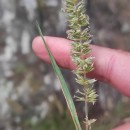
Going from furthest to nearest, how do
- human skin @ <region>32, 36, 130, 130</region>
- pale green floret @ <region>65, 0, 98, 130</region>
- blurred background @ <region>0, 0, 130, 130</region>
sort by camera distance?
1. blurred background @ <region>0, 0, 130, 130</region>
2. human skin @ <region>32, 36, 130, 130</region>
3. pale green floret @ <region>65, 0, 98, 130</region>

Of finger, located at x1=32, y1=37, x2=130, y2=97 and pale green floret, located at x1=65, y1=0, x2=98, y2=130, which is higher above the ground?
pale green floret, located at x1=65, y1=0, x2=98, y2=130

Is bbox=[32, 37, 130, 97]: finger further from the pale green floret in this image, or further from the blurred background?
the blurred background

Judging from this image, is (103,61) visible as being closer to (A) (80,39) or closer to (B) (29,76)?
(A) (80,39)

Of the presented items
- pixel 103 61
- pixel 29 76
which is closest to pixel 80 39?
pixel 103 61

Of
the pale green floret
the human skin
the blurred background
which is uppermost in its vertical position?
the pale green floret

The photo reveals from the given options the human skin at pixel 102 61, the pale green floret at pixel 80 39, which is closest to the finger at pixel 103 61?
the human skin at pixel 102 61

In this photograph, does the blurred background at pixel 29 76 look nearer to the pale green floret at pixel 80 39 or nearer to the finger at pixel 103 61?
the finger at pixel 103 61

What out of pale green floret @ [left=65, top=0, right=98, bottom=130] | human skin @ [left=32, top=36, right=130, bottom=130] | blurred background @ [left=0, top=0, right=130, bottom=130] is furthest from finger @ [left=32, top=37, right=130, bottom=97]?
blurred background @ [left=0, top=0, right=130, bottom=130]

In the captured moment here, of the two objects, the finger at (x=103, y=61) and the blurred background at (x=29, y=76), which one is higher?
the finger at (x=103, y=61)
